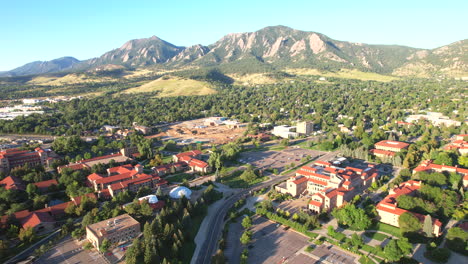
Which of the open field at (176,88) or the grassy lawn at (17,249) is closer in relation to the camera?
the grassy lawn at (17,249)

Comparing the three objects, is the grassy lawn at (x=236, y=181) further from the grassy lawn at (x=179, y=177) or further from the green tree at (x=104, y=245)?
the green tree at (x=104, y=245)

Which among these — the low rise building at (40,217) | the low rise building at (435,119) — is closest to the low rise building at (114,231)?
the low rise building at (40,217)

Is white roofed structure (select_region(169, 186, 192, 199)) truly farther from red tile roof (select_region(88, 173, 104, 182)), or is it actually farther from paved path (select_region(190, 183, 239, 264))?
red tile roof (select_region(88, 173, 104, 182))

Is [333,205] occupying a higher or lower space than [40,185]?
lower

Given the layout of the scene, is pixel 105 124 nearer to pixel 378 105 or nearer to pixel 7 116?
pixel 7 116

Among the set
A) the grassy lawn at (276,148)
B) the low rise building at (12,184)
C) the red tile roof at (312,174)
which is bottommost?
the grassy lawn at (276,148)

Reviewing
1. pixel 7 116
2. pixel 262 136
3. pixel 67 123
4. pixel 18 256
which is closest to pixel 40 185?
pixel 18 256
